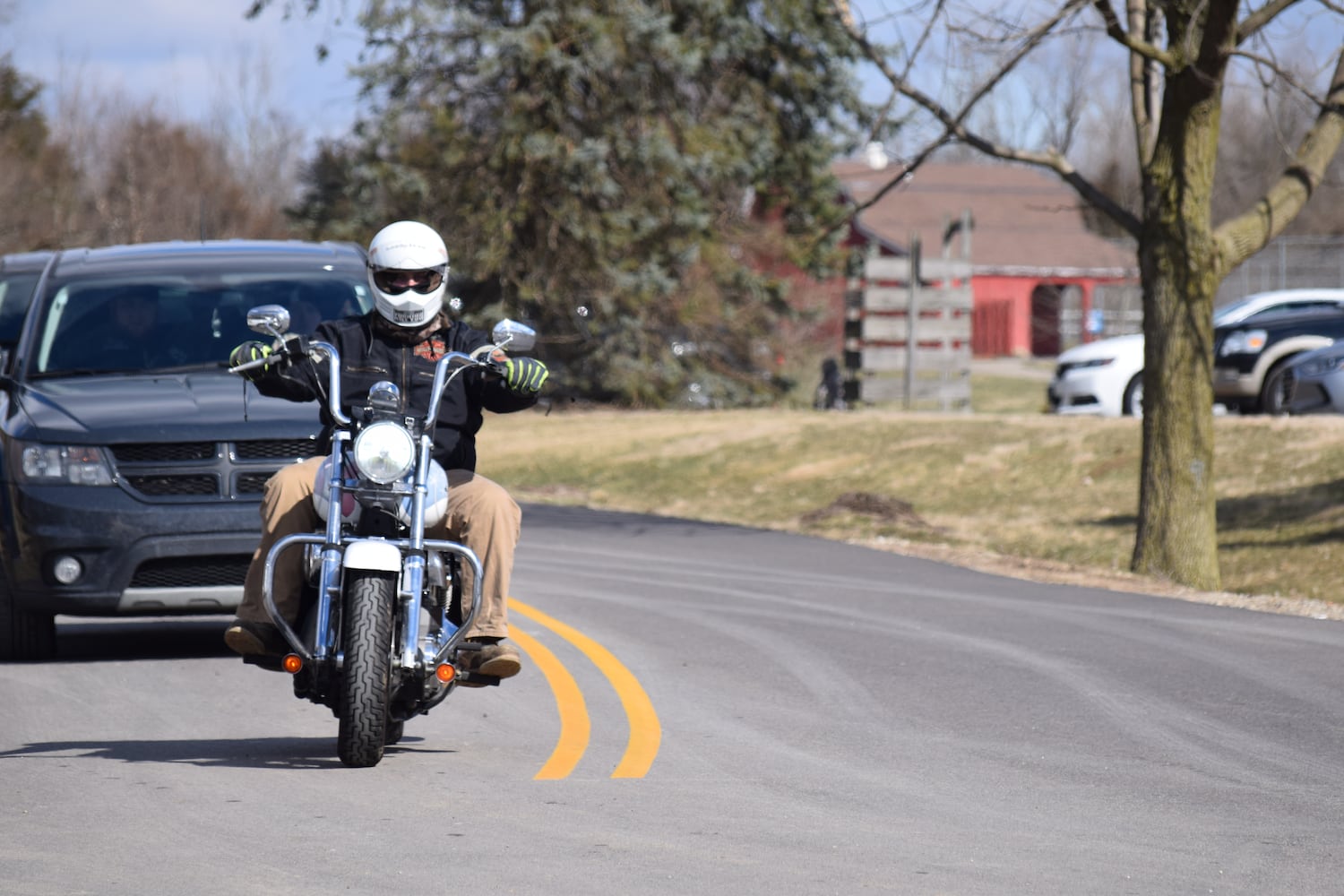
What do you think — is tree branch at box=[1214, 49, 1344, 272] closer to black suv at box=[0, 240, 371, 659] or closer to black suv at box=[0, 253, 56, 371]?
black suv at box=[0, 240, 371, 659]

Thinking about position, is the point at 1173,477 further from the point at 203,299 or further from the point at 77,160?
the point at 77,160

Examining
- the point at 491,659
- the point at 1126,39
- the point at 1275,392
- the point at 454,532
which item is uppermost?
the point at 1126,39

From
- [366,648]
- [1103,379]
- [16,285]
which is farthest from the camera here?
[1103,379]

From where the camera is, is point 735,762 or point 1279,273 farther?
point 1279,273

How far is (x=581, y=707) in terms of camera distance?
28.5 ft

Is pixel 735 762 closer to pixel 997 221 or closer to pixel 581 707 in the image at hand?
pixel 581 707

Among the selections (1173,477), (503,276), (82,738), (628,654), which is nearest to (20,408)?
(82,738)

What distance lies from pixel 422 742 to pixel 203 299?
4.08 meters

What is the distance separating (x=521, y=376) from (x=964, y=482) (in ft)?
49.2

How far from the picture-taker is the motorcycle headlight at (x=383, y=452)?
670cm

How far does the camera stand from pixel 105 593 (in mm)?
9500

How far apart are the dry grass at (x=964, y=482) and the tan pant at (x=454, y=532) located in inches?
311

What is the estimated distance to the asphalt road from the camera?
18.3 feet

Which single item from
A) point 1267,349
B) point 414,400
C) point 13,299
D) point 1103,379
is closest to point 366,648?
point 414,400
